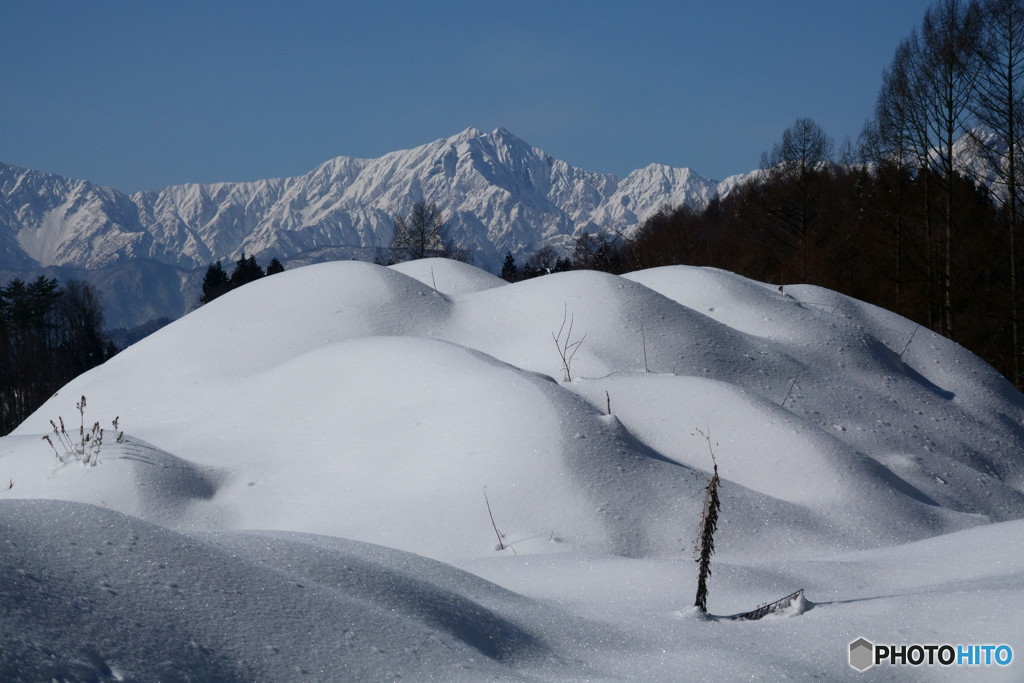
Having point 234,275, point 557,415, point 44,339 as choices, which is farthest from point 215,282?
point 557,415

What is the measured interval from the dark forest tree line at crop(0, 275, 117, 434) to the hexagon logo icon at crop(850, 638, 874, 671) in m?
36.4

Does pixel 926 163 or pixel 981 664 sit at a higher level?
pixel 926 163

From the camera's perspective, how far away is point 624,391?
20.0 feet

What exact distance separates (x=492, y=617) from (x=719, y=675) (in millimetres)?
680

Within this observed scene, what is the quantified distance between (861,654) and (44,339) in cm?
5542

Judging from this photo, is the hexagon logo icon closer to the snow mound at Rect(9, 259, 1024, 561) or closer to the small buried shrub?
the snow mound at Rect(9, 259, 1024, 561)

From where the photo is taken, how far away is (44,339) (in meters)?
49.2

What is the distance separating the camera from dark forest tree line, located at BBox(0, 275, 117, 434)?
122 ft

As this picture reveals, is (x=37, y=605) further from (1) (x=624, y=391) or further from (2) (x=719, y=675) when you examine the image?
(1) (x=624, y=391)

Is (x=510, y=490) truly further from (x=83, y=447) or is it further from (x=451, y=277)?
(x=451, y=277)

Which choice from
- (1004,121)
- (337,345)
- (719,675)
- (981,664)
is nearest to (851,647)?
(981,664)

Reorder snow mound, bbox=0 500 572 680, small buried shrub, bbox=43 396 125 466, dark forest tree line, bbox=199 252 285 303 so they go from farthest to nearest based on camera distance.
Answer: dark forest tree line, bbox=199 252 285 303
small buried shrub, bbox=43 396 125 466
snow mound, bbox=0 500 572 680

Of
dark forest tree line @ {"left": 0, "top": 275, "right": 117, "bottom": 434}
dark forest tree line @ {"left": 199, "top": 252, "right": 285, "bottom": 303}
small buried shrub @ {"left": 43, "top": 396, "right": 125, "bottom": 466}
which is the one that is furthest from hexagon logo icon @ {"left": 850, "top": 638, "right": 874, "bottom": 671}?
dark forest tree line @ {"left": 199, "top": 252, "right": 285, "bottom": 303}

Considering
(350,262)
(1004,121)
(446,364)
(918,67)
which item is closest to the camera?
(446,364)
